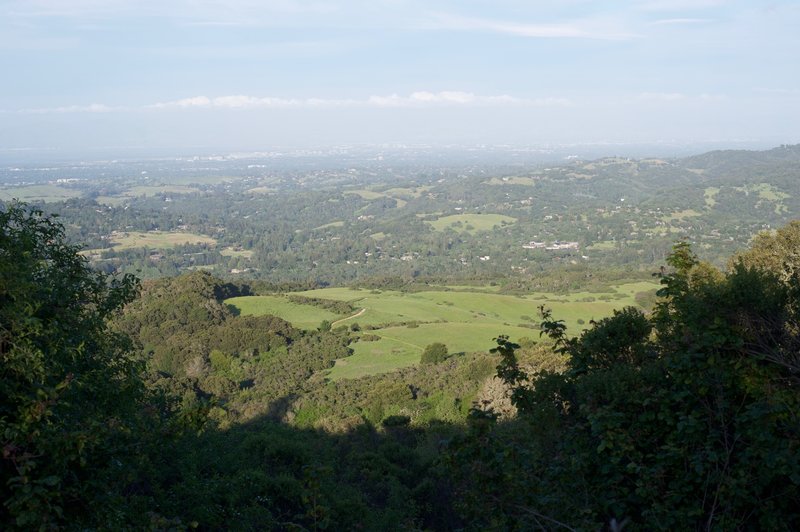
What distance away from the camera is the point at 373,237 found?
110938mm

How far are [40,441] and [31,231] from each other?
182 inches

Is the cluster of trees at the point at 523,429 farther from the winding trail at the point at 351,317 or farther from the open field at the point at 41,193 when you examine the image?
the open field at the point at 41,193

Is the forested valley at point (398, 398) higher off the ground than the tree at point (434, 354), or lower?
higher

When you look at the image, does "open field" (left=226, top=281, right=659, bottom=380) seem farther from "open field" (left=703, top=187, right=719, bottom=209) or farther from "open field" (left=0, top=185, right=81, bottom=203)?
"open field" (left=0, top=185, right=81, bottom=203)

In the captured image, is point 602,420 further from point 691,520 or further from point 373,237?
point 373,237

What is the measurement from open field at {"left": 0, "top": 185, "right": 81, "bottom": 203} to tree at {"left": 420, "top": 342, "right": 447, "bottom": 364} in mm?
83487

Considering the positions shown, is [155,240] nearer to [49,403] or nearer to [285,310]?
[285,310]

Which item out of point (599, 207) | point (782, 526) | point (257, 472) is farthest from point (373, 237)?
point (782, 526)

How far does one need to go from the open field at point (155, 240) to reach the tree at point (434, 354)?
214ft

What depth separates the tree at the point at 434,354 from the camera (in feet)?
99.8

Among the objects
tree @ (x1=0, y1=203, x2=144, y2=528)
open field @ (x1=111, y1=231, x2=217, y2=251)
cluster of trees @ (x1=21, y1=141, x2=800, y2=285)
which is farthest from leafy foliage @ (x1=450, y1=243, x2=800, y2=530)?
open field @ (x1=111, y1=231, x2=217, y2=251)

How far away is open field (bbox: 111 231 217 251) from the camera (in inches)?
3337

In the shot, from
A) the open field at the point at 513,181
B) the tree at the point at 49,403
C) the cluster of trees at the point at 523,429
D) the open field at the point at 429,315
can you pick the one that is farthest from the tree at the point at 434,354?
the open field at the point at 513,181

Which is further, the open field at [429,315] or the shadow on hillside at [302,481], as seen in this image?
Answer: the open field at [429,315]
